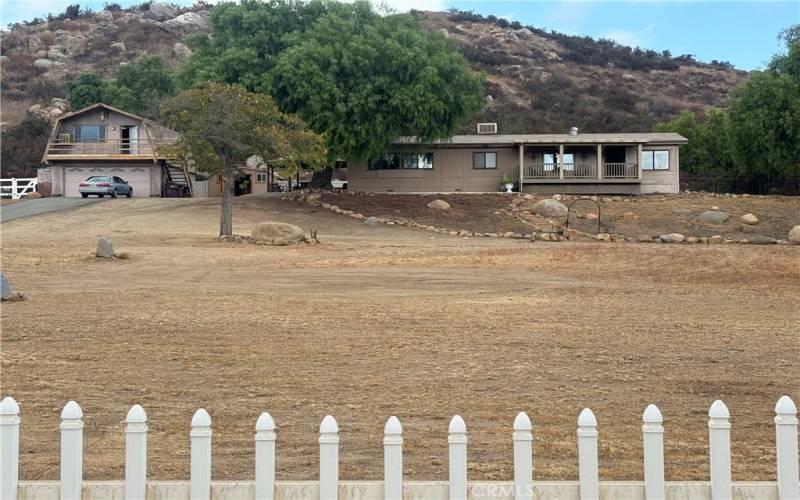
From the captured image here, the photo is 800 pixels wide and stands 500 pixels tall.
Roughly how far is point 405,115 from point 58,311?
34.1m

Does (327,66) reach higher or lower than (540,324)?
higher

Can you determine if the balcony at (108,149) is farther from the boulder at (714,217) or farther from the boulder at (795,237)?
the boulder at (795,237)

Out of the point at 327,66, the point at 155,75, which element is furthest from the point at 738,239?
the point at 155,75

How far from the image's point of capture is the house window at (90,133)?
6038 centimetres

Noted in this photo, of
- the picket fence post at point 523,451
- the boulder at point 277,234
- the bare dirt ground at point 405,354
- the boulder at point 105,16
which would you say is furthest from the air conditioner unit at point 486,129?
the boulder at point 105,16

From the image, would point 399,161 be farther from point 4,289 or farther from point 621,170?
point 4,289

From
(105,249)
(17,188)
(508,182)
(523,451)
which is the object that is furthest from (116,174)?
(523,451)

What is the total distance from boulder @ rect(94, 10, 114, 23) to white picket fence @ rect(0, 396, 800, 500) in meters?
151

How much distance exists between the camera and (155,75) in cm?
8650

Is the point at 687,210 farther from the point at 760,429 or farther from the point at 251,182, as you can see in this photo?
the point at 760,429

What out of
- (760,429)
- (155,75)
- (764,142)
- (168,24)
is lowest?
(760,429)

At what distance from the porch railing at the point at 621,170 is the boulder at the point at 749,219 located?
10502 mm

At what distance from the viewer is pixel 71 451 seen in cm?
592

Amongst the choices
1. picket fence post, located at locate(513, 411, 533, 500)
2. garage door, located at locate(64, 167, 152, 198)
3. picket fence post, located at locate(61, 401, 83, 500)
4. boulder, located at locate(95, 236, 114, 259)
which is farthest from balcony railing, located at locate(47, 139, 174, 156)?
picket fence post, located at locate(513, 411, 533, 500)
